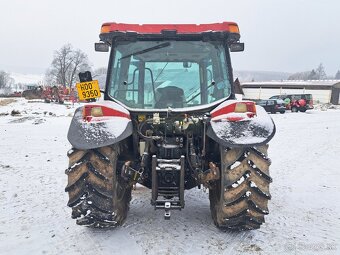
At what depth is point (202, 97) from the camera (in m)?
4.45

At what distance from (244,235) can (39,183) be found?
12.6 ft

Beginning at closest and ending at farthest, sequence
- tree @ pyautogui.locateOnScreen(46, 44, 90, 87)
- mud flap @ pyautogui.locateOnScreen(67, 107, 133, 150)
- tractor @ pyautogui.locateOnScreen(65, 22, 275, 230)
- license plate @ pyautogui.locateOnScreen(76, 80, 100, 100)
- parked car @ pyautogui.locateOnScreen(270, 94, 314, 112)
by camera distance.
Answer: mud flap @ pyautogui.locateOnScreen(67, 107, 133, 150) < tractor @ pyautogui.locateOnScreen(65, 22, 275, 230) < license plate @ pyautogui.locateOnScreen(76, 80, 100, 100) < parked car @ pyautogui.locateOnScreen(270, 94, 314, 112) < tree @ pyautogui.locateOnScreen(46, 44, 90, 87)

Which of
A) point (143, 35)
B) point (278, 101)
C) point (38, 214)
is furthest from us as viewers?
point (278, 101)

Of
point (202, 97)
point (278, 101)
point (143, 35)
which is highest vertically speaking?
point (143, 35)

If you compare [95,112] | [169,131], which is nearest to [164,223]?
[169,131]

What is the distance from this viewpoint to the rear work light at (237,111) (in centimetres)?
379

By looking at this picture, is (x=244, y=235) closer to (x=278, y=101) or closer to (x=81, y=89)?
(x=81, y=89)

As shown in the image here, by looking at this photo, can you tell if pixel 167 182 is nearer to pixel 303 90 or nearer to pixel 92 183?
pixel 92 183

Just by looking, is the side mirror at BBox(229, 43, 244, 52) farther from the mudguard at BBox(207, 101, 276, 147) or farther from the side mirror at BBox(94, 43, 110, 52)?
the side mirror at BBox(94, 43, 110, 52)

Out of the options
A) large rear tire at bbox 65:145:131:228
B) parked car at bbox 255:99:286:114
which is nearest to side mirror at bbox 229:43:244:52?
large rear tire at bbox 65:145:131:228

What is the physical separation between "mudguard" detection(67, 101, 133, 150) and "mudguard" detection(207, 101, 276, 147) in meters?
0.93

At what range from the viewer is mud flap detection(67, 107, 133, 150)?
3.61m

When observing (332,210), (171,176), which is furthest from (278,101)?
(171,176)

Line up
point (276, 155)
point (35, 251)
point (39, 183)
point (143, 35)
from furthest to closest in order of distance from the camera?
point (276, 155)
point (39, 183)
point (143, 35)
point (35, 251)
